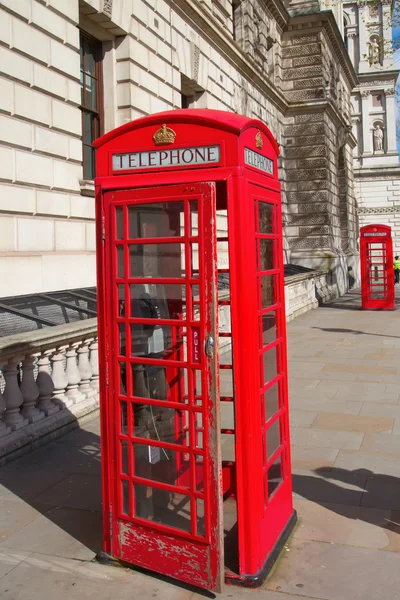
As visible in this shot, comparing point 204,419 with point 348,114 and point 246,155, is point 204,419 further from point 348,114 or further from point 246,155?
point 348,114

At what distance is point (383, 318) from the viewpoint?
1709cm

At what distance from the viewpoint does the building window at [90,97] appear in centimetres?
1252

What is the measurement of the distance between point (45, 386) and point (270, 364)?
2.91 meters

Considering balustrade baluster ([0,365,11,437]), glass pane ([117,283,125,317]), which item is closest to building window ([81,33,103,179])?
balustrade baluster ([0,365,11,437])

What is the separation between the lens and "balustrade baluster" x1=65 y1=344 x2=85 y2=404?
6465 mm

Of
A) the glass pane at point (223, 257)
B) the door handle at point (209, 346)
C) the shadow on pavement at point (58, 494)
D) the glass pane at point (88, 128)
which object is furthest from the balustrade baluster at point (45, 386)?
the glass pane at point (223, 257)

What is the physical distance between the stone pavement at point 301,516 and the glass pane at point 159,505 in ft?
1.03

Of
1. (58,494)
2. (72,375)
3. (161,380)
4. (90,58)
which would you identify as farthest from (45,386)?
(90,58)

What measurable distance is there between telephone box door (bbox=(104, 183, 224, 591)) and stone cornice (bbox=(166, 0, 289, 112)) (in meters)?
12.8

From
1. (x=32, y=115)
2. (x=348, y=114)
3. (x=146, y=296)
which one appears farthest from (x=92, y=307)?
(x=348, y=114)

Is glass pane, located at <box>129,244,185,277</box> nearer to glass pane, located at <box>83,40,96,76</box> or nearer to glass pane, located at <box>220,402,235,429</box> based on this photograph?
glass pane, located at <box>220,402,235,429</box>

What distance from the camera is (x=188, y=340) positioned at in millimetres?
3393

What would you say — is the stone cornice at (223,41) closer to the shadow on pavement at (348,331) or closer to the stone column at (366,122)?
the shadow on pavement at (348,331)

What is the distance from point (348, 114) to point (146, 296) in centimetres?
3325
